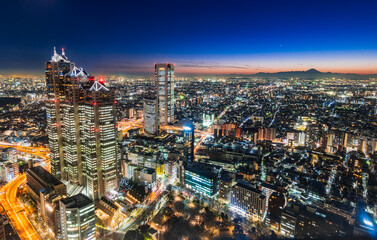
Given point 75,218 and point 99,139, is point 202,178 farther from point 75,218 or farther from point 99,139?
point 75,218

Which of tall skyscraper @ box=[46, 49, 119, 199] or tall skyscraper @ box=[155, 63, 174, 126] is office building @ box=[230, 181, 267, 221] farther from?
tall skyscraper @ box=[155, 63, 174, 126]

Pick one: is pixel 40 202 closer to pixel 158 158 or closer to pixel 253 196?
pixel 158 158

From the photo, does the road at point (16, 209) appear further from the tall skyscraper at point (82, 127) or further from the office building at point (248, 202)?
the office building at point (248, 202)

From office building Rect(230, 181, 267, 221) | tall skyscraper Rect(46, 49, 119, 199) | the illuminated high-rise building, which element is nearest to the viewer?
office building Rect(230, 181, 267, 221)

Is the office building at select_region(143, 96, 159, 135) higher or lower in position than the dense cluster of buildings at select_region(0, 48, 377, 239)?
higher

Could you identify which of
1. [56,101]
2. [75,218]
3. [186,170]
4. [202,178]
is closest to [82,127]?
[56,101]

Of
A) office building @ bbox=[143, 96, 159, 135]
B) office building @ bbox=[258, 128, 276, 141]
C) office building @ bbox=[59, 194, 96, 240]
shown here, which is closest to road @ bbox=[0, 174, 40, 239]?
office building @ bbox=[59, 194, 96, 240]

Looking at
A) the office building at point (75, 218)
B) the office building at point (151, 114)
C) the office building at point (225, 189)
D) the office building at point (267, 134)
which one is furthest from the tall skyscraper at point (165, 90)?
the office building at point (75, 218)
